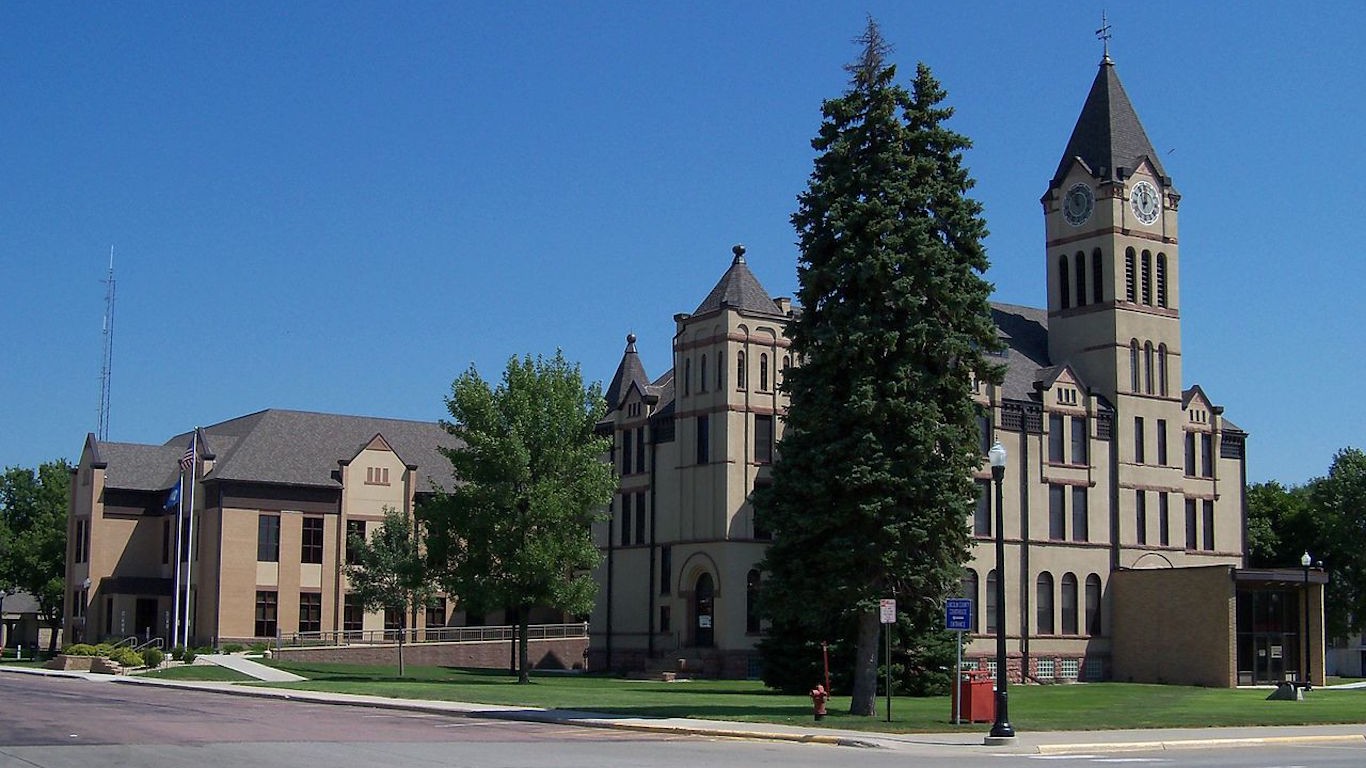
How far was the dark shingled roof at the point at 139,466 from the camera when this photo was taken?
82.4 metres

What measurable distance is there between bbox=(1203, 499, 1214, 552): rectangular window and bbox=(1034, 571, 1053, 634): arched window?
35.8ft

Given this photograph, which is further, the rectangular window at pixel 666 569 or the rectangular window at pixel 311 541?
the rectangular window at pixel 311 541

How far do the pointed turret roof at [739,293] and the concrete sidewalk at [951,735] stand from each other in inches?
1126

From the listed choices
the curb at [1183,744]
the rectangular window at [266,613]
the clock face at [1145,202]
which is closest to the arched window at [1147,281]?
the clock face at [1145,202]

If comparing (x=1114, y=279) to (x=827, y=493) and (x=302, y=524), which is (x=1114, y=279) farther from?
(x=302, y=524)

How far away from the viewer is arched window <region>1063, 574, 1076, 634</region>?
221ft

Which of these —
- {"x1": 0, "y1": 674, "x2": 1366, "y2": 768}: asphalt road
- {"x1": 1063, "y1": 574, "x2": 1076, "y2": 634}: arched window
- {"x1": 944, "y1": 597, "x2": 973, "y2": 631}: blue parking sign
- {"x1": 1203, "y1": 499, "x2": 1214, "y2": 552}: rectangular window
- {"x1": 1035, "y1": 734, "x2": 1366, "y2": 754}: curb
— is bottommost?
{"x1": 1035, "y1": 734, "x2": 1366, "y2": 754}: curb

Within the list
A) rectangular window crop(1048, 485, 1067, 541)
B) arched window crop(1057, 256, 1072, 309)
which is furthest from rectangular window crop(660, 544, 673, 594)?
arched window crop(1057, 256, 1072, 309)

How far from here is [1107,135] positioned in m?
70.8

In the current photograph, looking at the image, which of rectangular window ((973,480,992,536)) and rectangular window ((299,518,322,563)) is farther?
rectangular window ((299,518,322,563))

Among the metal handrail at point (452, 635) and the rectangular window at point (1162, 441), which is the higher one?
the rectangular window at point (1162, 441)

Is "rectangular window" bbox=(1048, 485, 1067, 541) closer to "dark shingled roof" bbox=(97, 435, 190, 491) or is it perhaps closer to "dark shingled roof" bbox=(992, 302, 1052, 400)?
"dark shingled roof" bbox=(992, 302, 1052, 400)

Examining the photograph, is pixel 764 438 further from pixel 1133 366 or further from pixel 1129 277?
pixel 1129 277

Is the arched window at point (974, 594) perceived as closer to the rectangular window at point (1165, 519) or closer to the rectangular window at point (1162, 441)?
the rectangular window at point (1165, 519)
